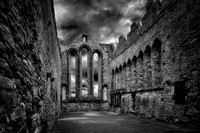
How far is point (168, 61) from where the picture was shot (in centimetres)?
847

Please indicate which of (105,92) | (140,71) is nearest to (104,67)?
(105,92)

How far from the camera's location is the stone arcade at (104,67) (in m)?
1.78

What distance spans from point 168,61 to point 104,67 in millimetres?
11821

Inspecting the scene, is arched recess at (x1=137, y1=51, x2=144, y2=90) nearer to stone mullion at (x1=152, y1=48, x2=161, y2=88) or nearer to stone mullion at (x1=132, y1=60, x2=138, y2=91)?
stone mullion at (x1=132, y1=60, x2=138, y2=91)

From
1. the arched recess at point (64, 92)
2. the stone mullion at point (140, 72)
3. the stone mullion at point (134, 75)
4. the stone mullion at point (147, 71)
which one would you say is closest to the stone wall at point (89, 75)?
the arched recess at point (64, 92)

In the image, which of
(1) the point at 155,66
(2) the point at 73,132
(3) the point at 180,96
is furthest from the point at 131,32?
(2) the point at 73,132

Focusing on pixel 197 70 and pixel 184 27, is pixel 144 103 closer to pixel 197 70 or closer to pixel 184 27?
pixel 197 70

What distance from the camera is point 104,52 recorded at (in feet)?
65.5

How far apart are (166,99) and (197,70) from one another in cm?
265

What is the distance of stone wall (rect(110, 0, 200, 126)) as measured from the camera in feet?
21.8

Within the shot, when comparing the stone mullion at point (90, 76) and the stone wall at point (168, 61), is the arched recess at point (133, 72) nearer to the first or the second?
the stone wall at point (168, 61)

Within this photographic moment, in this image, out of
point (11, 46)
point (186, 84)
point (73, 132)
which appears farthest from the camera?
point (186, 84)

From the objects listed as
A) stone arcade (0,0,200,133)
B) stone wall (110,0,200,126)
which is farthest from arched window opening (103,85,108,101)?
stone wall (110,0,200,126)

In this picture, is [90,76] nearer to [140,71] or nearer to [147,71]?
[140,71]
